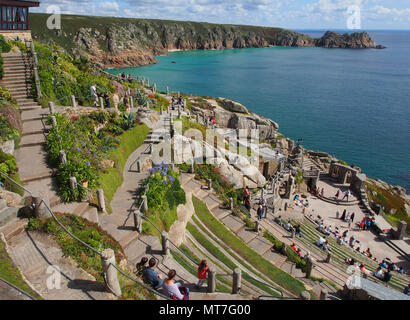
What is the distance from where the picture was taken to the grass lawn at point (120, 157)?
14711mm

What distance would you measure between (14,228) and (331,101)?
87.7 meters

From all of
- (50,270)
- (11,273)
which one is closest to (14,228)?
(11,273)

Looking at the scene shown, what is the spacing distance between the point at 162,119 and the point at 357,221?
24.7m

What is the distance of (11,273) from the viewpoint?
326 inches

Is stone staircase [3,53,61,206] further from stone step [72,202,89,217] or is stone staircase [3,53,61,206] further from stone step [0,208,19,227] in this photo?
stone step [0,208,19,227]

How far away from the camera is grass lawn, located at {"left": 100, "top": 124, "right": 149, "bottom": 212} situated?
579 inches

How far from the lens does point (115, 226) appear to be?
12.1m

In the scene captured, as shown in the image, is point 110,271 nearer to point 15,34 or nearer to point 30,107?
point 30,107

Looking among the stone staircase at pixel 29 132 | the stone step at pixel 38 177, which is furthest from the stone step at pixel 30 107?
the stone step at pixel 38 177

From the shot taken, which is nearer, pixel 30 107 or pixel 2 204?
pixel 2 204

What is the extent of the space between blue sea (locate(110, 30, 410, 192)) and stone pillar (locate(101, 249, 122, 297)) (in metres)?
51.4

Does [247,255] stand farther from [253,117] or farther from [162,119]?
[253,117]

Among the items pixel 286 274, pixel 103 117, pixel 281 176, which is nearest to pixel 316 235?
pixel 281 176

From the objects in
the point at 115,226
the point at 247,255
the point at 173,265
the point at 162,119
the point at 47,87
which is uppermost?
the point at 47,87
